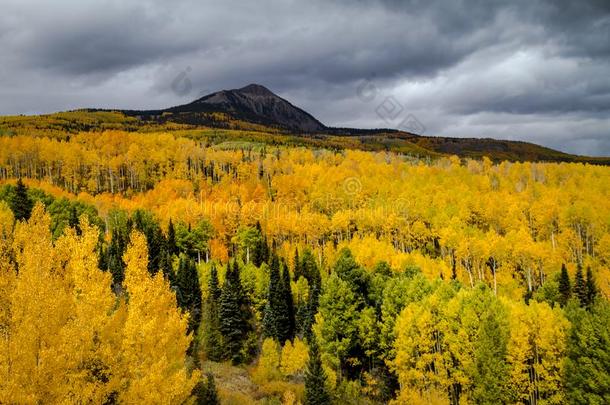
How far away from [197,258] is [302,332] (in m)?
42.0

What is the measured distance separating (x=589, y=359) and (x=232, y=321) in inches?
1688

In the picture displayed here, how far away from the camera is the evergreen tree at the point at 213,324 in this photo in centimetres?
6244

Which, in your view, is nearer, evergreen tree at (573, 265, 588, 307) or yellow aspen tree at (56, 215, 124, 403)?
yellow aspen tree at (56, 215, 124, 403)

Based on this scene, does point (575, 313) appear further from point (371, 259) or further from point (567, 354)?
point (371, 259)

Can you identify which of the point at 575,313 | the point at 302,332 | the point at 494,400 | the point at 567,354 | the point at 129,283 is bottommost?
the point at 302,332

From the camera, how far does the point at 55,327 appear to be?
1909 centimetres

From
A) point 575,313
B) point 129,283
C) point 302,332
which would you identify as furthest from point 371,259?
Answer: point 129,283

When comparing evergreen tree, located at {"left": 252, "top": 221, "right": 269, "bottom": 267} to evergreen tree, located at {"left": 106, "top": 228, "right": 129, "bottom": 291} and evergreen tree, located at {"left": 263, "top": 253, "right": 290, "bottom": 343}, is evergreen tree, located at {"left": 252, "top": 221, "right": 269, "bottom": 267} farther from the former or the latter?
evergreen tree, located at {"left": 106, "top": 228, "right": 129, "bottom": 291}

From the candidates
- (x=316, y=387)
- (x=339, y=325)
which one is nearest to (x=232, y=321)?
(x=339, y=325)

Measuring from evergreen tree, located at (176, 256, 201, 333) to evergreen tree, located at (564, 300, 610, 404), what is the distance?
48.2m

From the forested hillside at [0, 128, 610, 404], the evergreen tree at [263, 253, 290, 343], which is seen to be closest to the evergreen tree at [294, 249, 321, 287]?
the forested hillside at [0, 128, 610, 404]

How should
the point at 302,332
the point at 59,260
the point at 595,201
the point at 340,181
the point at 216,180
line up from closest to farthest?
the point at 59,260 → the point at 302,332 → the point at 595,201 → the point at 340,181 → the point at 216,180

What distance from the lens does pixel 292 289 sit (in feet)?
235

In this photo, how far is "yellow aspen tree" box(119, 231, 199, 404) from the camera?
65.7 ft
